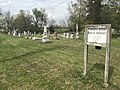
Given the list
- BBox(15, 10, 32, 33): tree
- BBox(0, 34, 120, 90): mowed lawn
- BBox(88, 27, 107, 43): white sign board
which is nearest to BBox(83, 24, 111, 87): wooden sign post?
BBox(88, 27, 107, 43): white sign board

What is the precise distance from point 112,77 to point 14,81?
11.8 feet

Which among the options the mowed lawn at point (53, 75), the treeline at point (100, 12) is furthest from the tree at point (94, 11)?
the mowed lawn at point (53, 75)

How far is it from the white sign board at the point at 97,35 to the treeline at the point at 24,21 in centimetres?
7884

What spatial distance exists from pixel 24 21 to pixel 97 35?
3304 inches

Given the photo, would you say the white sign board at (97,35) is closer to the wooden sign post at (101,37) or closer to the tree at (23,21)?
the wooden sign post at (101,37)

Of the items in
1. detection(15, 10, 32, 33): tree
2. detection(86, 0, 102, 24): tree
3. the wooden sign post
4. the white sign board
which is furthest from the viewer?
detection(15, 10, 32, 33): tree

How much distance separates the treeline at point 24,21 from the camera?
3446 inches

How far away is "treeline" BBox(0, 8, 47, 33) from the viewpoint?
287ft

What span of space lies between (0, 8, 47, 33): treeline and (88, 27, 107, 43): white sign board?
78841 millimetres

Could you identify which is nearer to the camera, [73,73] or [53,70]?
[73,73]

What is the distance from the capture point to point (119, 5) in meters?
44.5

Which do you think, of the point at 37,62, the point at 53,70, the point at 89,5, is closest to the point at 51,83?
the point at 53,70

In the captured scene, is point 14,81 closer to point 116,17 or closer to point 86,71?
point 86,71

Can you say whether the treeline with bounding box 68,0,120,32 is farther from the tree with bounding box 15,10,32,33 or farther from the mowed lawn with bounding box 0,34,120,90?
the tree with bounding box 15,10,32,33
